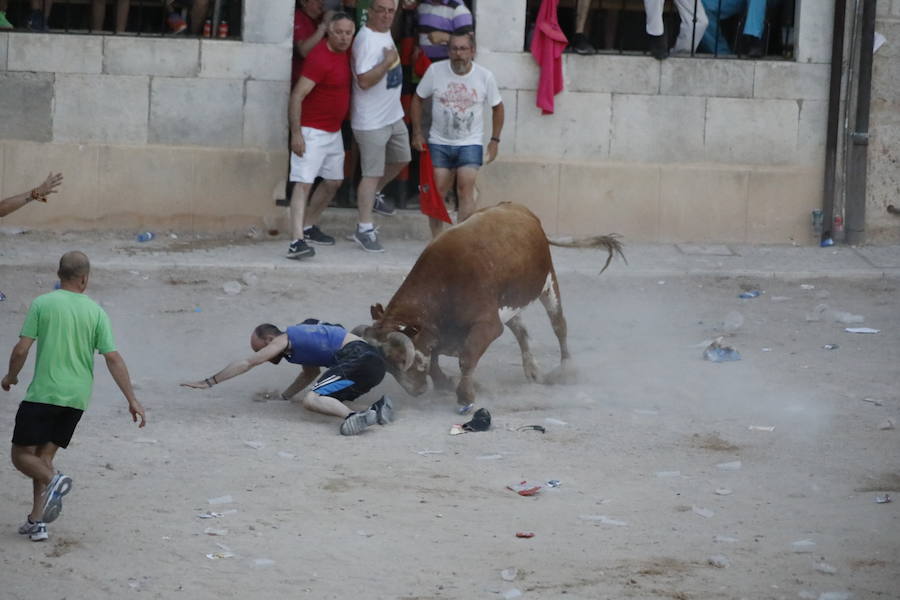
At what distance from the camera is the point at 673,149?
13344 millimetres

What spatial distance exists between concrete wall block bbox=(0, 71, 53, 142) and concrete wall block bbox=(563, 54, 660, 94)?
4.32m

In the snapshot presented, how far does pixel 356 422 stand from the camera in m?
8.68

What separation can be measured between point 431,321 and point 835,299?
13.6ft

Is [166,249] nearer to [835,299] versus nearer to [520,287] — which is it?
[520,287]

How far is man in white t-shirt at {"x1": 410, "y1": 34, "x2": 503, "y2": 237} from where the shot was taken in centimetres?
1218

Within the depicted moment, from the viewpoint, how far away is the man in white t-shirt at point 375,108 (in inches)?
487

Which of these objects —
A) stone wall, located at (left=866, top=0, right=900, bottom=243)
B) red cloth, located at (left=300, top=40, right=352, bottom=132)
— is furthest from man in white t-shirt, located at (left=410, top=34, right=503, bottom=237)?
stone wall, located at (left=866, top=0, right=900, bottom=243)

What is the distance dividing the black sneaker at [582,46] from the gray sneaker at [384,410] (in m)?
5.10

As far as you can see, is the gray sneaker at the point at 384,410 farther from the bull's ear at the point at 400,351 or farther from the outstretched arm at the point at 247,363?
the outstretched arm at the point at 247,363

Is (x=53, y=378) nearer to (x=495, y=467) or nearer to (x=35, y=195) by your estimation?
(x=35, y=195)

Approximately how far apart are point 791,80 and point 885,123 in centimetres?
92

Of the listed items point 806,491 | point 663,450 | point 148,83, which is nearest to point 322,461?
point 663,450

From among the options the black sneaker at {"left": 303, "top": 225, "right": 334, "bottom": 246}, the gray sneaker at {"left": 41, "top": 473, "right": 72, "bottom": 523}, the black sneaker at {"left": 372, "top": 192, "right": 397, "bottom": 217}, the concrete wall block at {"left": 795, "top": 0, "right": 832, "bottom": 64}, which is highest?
the concrete wall block at {"left": 795, "top": 0, "right": 832, "bottom": 64}

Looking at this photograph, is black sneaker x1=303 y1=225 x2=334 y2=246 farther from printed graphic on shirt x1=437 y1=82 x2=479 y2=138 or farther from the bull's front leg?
the bull's front leg
